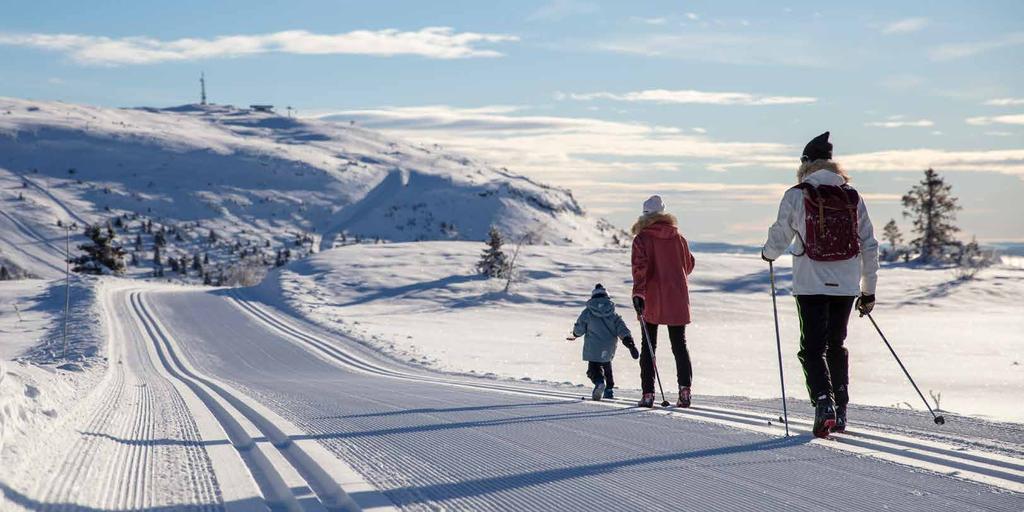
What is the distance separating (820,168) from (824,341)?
3.89 feet

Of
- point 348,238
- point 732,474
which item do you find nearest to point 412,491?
point 732,474

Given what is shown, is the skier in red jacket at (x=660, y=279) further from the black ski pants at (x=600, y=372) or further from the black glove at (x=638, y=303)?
the black ski pants at (x=600, y=372)

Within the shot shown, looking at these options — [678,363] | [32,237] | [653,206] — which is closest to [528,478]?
[678,363]

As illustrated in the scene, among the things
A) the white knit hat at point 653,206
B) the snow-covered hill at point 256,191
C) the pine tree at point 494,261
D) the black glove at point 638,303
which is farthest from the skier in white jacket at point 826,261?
the snow-covered hill at point 256,191

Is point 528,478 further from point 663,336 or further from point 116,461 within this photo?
point 663,336

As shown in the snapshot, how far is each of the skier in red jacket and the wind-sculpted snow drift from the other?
4427 inches

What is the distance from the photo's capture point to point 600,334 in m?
9.78

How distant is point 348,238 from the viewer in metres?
129

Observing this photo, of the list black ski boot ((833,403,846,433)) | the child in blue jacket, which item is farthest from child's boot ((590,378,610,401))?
black ski boot ((833,403,846,433))

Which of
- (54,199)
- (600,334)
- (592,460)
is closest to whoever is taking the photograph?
(592,460)

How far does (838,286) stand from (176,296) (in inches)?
1470

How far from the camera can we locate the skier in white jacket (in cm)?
587

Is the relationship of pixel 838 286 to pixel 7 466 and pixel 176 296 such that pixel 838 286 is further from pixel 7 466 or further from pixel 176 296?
pixel 176 296

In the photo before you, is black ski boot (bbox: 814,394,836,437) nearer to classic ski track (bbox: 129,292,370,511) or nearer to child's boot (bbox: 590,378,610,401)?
classic ski track (bbox: 129,292,370,511)
